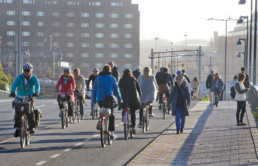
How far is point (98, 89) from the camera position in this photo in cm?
1166

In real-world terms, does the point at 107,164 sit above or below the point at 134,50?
below

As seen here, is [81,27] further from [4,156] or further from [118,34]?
[4,156]

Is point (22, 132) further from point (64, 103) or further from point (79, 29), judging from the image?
point (79, 29)

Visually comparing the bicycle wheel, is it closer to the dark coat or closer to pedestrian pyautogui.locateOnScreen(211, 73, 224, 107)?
the dark coat

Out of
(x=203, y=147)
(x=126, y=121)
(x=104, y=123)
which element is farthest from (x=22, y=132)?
(x=203, y=147)

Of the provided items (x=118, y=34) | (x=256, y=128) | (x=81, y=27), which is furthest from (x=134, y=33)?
(x=256, y=128)

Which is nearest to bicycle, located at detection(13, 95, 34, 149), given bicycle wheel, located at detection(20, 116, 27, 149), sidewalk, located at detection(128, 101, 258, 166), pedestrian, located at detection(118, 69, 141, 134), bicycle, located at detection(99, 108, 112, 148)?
bicycle wheel, located at detection(20, 116, 27, 149)

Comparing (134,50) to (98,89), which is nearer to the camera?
(98,89)

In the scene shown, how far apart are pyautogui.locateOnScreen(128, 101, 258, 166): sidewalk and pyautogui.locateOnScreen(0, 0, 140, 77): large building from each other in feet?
380

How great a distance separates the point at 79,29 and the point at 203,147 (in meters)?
124

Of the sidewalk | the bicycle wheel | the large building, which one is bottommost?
the sidewalk

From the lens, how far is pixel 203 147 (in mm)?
11062

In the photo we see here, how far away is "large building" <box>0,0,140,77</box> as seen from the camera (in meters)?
132

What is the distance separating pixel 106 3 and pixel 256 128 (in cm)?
12325
